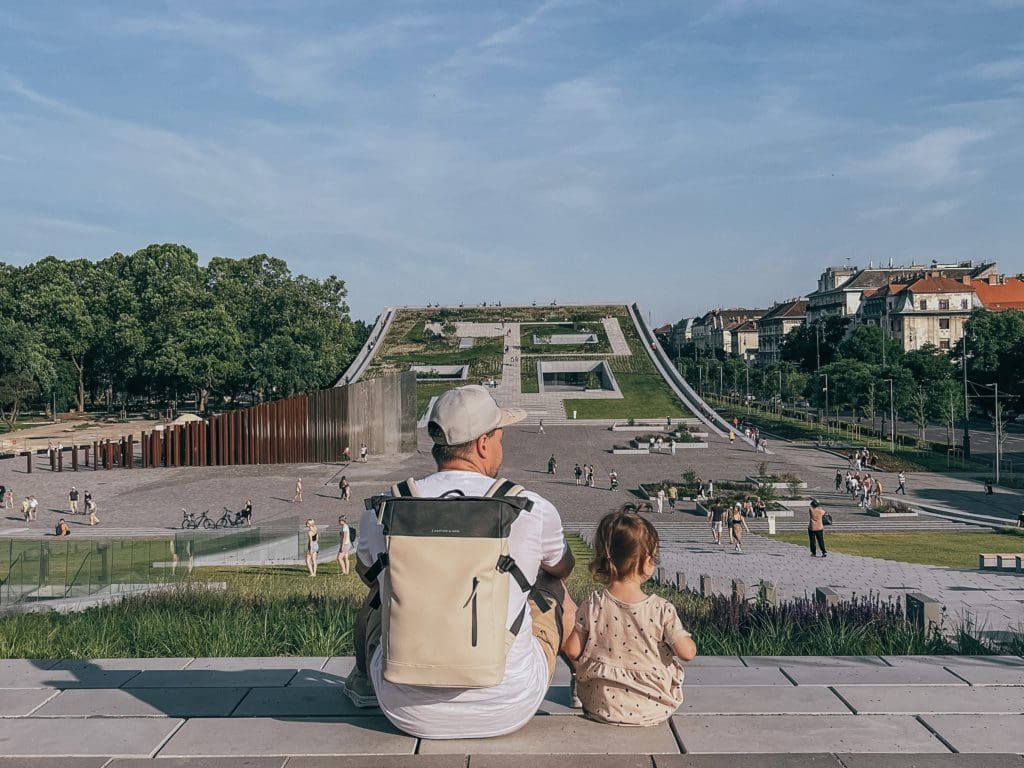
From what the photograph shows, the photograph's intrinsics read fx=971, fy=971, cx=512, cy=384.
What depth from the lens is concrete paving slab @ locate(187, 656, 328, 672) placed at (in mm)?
4918

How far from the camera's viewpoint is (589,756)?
3584 millimetres

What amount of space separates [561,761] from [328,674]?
1.64 meters

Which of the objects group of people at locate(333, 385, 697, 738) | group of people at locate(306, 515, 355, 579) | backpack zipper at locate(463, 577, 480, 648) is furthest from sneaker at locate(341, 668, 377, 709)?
group of people at locate(306, 515, 355, 579)

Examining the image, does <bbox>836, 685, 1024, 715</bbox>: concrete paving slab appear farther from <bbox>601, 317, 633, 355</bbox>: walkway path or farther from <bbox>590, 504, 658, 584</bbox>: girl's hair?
<bbox>601, 317, 633, 355</bbox>: walkway path

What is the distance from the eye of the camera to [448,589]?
3.41 m

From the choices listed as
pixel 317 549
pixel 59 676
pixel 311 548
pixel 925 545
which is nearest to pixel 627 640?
pixel 59 676

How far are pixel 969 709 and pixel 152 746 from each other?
3.29 meters

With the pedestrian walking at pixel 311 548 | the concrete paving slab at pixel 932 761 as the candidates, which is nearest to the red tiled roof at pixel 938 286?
the pedestrian walking at pixel 311 548

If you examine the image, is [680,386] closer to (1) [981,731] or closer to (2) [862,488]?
(2) [862,488]

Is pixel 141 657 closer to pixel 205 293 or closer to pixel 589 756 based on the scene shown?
pixel 589 756

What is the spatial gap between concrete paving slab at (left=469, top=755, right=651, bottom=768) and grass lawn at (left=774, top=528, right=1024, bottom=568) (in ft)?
61.1

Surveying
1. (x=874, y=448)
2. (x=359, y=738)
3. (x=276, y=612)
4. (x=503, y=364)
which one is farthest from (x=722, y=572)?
(x=503, y=364)

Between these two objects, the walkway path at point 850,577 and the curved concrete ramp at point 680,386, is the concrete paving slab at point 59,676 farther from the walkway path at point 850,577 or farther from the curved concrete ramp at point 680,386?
the curved concrete ramp at point 680,386

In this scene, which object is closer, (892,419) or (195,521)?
(195,521)
